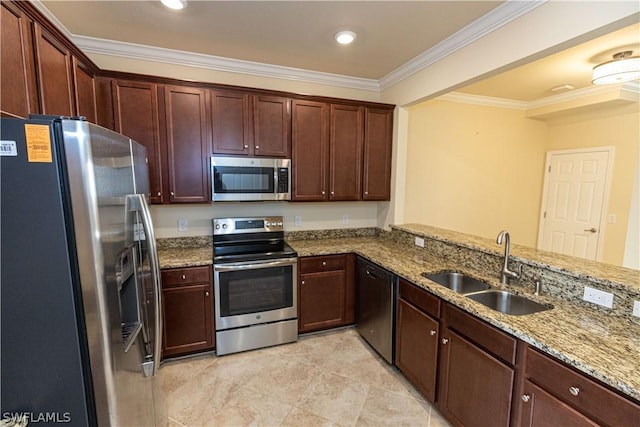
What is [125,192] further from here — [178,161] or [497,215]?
[497,215]

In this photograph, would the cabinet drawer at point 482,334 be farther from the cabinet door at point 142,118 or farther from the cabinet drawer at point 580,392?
the cabinet door at point 142,118

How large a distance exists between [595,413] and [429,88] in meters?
2.62

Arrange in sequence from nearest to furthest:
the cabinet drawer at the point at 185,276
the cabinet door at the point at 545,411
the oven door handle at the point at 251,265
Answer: the cabinet door at the point at 545,411 < the cabinet drawer at the point at 185,276 < the oven door handle at the point at 251,265

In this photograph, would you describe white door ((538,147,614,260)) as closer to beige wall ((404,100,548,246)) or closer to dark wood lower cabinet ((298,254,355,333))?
beige wall ((404,100,548,246))

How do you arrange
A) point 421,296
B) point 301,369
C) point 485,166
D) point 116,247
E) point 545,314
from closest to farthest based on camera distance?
point 116,247, point 545,314, point 421,296, point 301,369, point 485,166

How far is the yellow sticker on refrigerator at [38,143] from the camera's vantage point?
955 mm

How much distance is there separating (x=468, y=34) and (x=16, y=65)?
285cm

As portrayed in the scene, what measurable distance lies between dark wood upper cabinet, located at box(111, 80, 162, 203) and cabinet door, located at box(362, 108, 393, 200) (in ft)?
6.90

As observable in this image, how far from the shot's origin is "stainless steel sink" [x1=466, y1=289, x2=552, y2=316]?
6.22ft

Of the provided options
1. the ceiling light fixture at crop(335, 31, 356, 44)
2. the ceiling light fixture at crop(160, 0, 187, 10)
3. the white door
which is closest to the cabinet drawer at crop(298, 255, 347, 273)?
the ceiling light fixture at crop(335, 31, 356, 44)

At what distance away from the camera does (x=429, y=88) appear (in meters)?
2.85

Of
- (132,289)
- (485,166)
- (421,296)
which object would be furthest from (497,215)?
(132,289)

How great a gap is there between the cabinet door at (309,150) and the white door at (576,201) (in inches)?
159

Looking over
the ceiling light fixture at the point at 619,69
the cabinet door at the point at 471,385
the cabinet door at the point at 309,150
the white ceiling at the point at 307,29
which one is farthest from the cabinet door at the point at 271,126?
the ceiling light fixture at the point at 619,69
